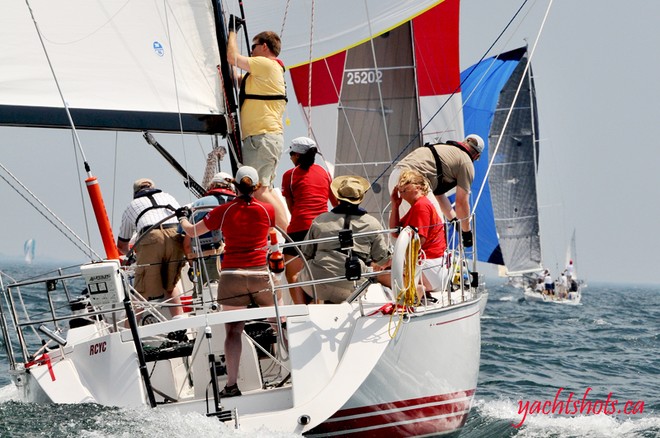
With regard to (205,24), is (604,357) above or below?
below

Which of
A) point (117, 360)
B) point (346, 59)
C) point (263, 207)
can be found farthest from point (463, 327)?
point (346, 59)

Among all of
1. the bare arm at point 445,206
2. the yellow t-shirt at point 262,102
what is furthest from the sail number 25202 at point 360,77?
the yellow t-shirt at point 262,102

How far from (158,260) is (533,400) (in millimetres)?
3857

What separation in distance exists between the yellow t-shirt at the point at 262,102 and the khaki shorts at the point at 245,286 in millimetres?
1788

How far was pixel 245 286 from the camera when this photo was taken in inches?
232

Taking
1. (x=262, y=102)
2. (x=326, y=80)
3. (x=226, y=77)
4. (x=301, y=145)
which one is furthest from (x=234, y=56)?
(x=326, y=80)

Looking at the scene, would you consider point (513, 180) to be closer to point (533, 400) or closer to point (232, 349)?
point (533, 400)

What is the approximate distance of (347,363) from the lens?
5434 mm

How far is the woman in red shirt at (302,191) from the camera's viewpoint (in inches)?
280

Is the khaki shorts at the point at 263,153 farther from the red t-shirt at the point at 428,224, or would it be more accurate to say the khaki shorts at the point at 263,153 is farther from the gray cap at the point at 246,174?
the gray cap at the point at 246,174

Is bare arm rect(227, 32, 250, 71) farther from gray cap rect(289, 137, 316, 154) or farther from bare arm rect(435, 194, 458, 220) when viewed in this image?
bare arm rect(435, 194, 458, 220)

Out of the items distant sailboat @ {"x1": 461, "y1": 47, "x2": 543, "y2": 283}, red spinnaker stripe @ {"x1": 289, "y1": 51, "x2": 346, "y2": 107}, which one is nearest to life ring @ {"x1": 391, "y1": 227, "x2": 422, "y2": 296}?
red spinnaker stripe @ {"x1": 289, "y1": 51, "x2": 346, "y2": 107}

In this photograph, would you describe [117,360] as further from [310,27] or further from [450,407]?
[310,27]

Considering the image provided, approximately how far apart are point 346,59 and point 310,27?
10.7 metres
